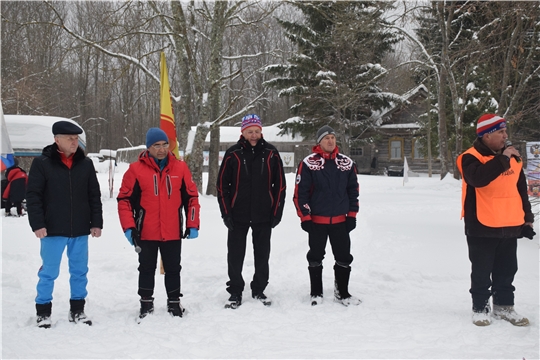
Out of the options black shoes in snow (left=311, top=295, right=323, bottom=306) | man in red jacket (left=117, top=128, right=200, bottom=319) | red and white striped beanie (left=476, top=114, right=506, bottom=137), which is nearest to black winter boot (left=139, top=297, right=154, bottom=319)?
man in red jacket (left=117, top=128, right=200, bottom=319)

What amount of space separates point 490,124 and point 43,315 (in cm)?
412

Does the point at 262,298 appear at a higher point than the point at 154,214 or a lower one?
lower

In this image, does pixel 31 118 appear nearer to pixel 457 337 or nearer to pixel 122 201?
pixel 122 201

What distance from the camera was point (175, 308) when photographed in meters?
4.06


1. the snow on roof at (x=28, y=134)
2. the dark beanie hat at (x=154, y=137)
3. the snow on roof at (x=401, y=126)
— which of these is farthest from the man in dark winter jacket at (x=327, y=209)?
the snow on roof at (x=401, y=126)

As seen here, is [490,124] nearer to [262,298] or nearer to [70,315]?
[262,298]

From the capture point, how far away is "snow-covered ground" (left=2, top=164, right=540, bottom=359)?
3.32 metres

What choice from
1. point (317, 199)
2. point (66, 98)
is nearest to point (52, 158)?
point (317, 199)

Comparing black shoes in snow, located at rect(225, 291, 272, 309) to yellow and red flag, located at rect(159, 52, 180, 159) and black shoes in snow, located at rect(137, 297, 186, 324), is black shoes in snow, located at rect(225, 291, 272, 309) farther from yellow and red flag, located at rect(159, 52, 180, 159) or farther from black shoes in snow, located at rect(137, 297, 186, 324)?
yellow and red flag, located at rect(159, 52, 180, 159)

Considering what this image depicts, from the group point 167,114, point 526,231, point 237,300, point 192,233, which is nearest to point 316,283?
point 237,300

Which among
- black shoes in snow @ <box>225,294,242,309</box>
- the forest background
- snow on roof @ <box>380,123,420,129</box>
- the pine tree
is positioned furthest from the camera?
snow on roof @ <box>380,123,420,129</box>

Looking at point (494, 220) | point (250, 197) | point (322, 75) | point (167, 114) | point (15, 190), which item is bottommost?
point (15, 190)

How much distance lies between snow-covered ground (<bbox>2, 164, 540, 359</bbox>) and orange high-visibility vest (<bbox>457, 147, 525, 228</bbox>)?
874 millimetres

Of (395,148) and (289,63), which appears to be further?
(395,148)
